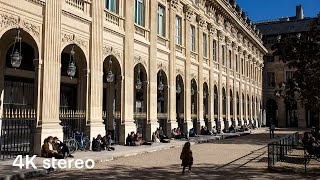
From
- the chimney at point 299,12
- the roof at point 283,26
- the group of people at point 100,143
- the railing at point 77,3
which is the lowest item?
the group of people at point 100,143

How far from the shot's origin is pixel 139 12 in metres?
23.5

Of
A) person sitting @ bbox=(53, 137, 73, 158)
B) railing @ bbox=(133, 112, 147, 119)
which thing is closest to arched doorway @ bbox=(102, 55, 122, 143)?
railing @ bbox=(133, 112, 147, 119)

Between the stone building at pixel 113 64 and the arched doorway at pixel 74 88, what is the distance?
0.05m

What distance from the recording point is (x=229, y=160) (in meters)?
15.8

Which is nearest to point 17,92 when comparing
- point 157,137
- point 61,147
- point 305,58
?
point 61,147

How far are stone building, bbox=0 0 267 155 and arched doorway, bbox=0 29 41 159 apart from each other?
0.19 ft

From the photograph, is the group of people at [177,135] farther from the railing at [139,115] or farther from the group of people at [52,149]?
the group of people at [52,149]

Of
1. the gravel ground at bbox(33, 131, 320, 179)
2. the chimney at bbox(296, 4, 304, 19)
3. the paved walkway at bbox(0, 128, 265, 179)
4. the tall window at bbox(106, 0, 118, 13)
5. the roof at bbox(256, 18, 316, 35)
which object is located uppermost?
the chimney at bbox(296, 4, 304, 19)

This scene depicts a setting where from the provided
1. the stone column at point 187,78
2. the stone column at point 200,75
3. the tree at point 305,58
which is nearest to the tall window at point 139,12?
the stone column at point 187,78

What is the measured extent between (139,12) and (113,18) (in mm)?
3238

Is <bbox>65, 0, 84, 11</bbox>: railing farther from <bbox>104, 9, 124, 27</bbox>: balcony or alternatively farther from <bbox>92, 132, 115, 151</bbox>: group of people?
<bbox>92, 132, 115, 151</bbox>: group of people

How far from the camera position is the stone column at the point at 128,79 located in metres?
21.0

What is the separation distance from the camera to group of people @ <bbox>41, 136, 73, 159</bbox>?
14148 millimetres

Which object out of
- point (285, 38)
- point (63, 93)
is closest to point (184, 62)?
point (63, 93)
